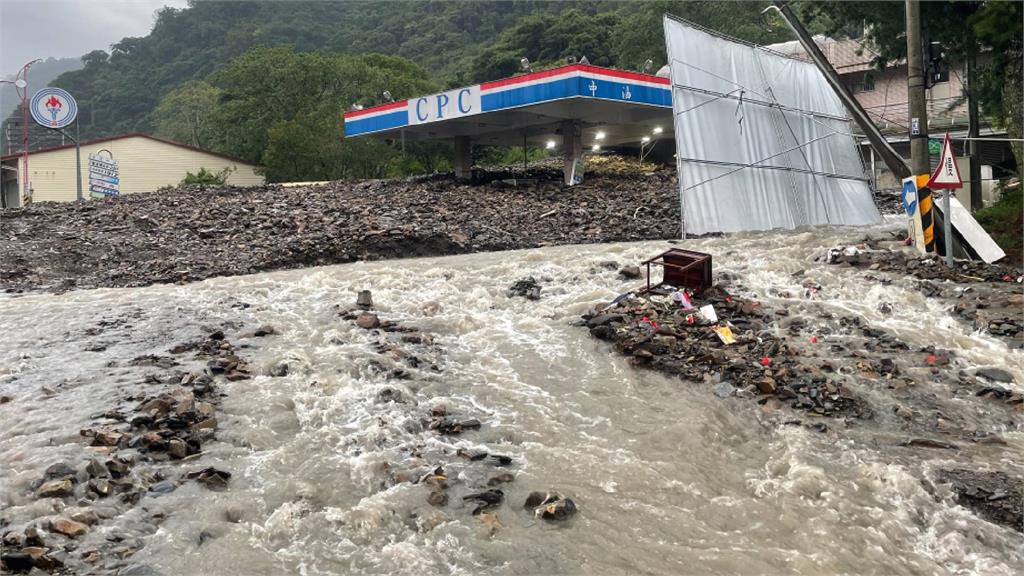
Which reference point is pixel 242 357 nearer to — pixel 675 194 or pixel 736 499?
pixel 736 499

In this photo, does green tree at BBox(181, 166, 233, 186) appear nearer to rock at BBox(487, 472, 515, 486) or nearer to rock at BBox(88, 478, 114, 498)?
rock at BBox(88, 478, 114, 498)

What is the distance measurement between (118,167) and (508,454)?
3581 centimetres

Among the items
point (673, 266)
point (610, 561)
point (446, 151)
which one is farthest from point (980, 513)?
point (446, 151)

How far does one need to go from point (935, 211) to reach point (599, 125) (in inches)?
758

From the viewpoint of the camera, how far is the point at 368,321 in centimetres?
980

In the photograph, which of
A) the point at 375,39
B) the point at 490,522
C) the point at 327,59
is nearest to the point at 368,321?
the point at 490,522

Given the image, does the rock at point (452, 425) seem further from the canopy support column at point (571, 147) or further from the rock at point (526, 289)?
the canopy support column at point (571, 147)

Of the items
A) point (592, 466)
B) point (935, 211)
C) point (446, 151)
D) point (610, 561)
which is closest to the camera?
point (610, 561)

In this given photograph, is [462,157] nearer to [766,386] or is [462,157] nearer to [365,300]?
[365,300]

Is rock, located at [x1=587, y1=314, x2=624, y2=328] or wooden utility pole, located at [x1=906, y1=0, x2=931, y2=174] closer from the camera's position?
rock, located at [x1=587, y1=314, x2=624, y2=328]

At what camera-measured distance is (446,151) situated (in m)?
44.3

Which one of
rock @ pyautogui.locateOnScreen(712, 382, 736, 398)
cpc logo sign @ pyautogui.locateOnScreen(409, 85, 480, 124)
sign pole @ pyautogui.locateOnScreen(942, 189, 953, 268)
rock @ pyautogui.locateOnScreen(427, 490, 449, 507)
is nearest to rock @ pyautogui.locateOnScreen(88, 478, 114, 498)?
rock @ pyautogui.locateOnScreen(427, 490, 449, 507)

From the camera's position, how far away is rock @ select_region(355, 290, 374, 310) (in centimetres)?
1080

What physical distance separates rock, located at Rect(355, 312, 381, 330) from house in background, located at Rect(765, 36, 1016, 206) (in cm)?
2045
